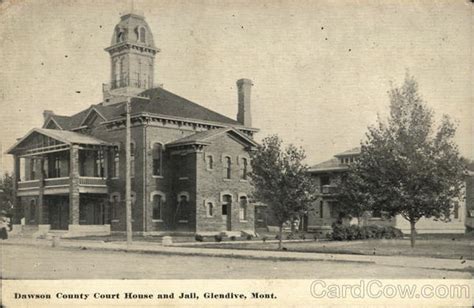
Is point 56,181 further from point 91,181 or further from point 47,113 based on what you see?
point 47,113

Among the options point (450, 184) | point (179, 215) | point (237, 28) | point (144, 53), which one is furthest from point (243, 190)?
point (237, 28)

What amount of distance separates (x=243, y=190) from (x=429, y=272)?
2404 centimetres

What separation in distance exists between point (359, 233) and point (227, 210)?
848 centimetres

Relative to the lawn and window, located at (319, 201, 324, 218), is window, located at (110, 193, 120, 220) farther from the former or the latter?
window, located at (319, 201, 324, 218)

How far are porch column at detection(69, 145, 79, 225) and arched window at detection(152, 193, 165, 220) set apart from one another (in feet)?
15.0

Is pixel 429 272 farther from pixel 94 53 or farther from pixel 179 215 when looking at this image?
pixel 179 215

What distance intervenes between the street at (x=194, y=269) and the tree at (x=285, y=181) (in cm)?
610

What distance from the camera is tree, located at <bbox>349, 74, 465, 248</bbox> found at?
24.1 meters

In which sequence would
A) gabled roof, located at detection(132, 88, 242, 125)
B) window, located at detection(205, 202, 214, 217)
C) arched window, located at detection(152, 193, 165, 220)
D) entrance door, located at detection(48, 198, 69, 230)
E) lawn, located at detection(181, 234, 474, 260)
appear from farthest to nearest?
entrance door, located at detection(48, 198, 69, 230)
gabled roof, located at detection(132, 88, 242, 125)
arched window, located at detection(152, 193, 165, 220)
window, located at detection(205, 202, 214, 217)
lawn, located at detection(181, 234, 474, 260)

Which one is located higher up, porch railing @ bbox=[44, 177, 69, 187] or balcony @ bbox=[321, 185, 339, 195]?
porch railing @ bbox=[44, 177, 69, 187]

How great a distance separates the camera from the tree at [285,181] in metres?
26.2

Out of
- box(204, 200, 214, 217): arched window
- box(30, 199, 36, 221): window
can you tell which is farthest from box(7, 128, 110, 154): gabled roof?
box(204, 200, 214, 217): arched window

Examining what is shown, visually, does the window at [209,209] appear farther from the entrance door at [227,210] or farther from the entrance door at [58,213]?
the entrance door at [58,213]

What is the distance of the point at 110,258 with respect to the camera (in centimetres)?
2144
